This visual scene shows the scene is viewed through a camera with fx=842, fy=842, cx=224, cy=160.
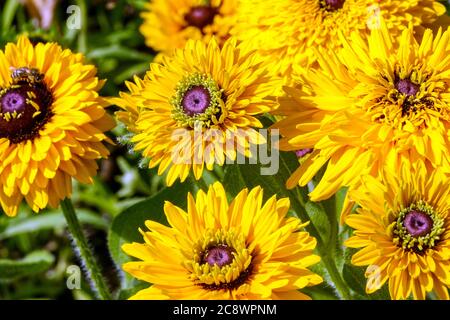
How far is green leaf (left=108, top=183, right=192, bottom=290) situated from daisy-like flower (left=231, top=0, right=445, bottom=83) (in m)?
0.43

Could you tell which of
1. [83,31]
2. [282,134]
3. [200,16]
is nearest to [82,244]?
[282,134]

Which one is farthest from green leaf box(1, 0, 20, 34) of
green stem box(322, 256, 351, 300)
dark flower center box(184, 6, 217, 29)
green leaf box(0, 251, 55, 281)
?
green stem box(322, 256, 351, 300)

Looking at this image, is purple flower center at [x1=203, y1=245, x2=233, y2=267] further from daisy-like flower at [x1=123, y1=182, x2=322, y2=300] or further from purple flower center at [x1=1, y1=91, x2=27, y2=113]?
purple flower center at [x1=1, y1=91, x2=27, y2=113]

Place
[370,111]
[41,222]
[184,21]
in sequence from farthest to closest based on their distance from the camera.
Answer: [184,21], [41,222], [370,111]

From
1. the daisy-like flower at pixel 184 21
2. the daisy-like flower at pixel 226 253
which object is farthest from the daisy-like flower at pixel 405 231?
the daisy-like flower at pixel 184 21

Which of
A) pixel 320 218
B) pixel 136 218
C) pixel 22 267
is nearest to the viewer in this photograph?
Answer: pixel 320 218

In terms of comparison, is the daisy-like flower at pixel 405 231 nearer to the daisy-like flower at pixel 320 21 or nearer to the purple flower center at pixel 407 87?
the purple flower center at pixel 407 87

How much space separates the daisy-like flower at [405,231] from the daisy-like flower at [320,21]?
0.54m

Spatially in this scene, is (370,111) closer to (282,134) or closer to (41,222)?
(282,134)

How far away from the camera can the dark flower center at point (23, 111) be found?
195 centimetres

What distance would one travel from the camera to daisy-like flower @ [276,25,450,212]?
1737 mm

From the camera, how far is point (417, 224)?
64.3 inches

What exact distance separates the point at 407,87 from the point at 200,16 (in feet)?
4.00

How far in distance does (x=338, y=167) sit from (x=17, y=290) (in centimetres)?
156
